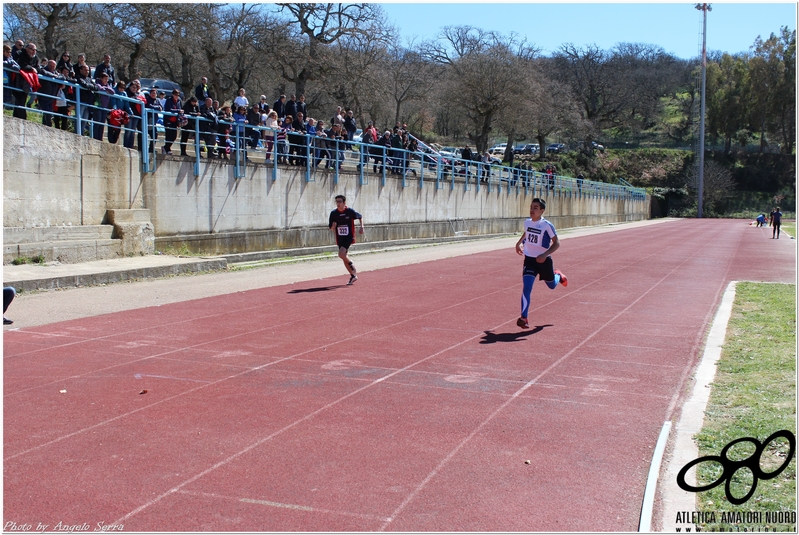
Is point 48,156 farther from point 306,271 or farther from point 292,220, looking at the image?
point 292,220

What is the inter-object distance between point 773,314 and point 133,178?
43.3 ft

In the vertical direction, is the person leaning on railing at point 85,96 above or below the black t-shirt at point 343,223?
above

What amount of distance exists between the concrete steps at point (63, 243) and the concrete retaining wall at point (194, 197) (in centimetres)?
21

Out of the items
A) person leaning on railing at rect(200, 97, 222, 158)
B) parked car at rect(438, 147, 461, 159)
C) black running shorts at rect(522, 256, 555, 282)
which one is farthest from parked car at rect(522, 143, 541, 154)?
black running shorts at rect(522, 256, 555, 282)

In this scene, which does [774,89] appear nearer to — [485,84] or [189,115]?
[485,84]

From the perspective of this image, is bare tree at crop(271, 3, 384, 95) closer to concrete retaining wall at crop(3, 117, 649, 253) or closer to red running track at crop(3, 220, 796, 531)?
concrete retaining wall at crop(3, 117, 649, 253)

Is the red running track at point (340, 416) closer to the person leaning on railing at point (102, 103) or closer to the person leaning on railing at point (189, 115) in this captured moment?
the person leaning on railing at point (102, 103)

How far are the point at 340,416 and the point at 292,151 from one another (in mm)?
18773

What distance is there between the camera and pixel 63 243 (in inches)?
599

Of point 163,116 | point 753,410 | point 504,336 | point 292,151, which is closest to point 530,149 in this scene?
point 292,151

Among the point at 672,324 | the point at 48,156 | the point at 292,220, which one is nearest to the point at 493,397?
the point at 672,324

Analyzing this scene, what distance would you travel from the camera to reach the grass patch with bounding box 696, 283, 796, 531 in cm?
434

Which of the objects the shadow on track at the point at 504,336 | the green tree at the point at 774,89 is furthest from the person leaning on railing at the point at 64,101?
the green tree at the point at 774,89

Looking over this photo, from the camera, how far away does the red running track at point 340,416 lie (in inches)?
169
